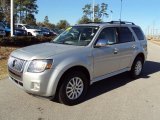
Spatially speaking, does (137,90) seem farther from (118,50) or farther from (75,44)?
(75,44)

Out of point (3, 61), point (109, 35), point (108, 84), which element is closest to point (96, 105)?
point (108, 84)

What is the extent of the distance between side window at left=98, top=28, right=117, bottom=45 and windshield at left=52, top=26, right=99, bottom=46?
20 cm

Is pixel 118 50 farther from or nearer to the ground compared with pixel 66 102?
farther from the ground

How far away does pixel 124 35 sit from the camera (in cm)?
814

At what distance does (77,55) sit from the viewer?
239 inches

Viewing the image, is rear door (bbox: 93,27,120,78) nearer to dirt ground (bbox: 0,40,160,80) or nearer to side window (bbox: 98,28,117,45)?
side window (bbox: 98,28,117,45)

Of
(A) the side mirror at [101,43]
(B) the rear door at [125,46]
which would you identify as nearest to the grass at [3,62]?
(A) the side mirror at [101,43]

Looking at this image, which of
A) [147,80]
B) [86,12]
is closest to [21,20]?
[86,12]

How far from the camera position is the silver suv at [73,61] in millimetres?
5516

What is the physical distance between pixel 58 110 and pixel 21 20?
56.0m

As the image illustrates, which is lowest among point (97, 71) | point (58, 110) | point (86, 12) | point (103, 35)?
point (58, 110)

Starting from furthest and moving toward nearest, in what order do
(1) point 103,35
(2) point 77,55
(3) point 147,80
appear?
1. (3) point 147,80
2. (1) point 103,35
3. (2) point 77,55

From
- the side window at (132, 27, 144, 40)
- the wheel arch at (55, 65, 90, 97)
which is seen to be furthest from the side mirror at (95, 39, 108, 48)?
the side window at (132, 27, 144, 40)

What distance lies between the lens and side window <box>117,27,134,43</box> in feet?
25.8
